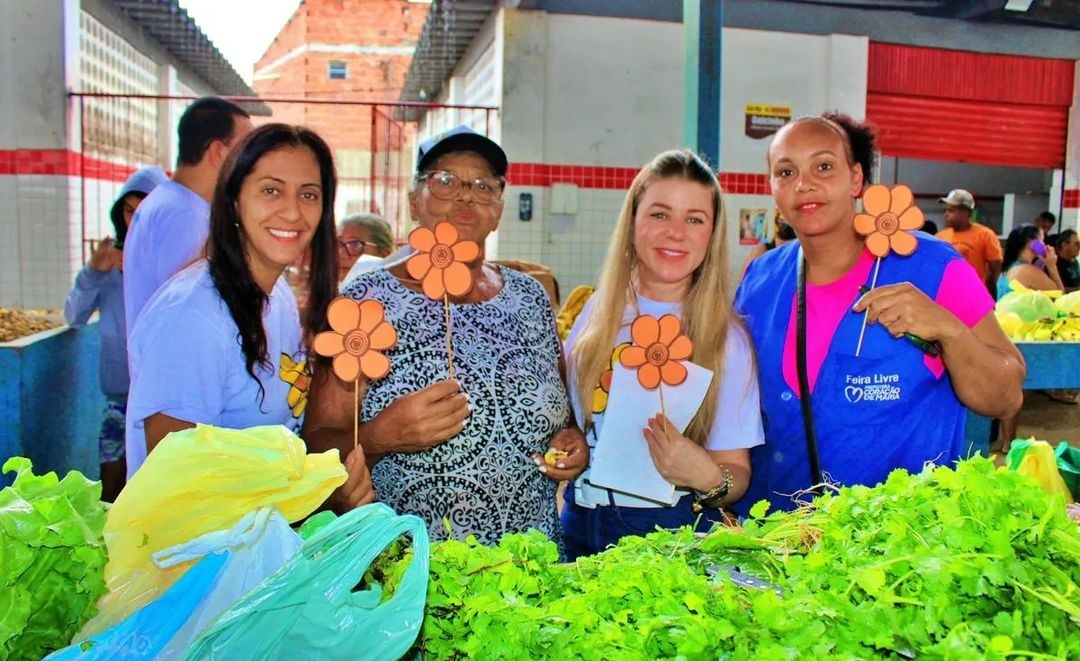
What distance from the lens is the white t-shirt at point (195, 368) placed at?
5.32 ft

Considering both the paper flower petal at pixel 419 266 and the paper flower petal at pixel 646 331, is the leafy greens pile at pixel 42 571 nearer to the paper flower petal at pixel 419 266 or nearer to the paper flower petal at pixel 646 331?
the paper flower petal at pixel 419 266

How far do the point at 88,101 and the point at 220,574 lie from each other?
867cm

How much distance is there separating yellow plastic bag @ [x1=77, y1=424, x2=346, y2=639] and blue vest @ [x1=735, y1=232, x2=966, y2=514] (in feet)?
4.26

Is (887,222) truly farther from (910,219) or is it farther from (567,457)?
(567,457)

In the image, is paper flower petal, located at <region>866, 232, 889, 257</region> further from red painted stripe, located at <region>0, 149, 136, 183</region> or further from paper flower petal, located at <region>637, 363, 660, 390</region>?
red painted stripe, located at <region>0, 149, 136, 183</region>

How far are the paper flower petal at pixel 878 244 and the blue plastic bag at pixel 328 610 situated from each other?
1.37m

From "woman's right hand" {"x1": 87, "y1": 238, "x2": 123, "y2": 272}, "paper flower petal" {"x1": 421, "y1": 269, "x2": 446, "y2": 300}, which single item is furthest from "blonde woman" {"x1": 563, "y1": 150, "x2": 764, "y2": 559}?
"woman's right hand" {"x1": 87, "y1": 238, "x2": 123, "y2": 272}

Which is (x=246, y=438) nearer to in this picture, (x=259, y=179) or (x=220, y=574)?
(x=220, y=574)

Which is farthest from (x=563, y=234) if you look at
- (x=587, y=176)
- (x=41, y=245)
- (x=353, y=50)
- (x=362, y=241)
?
(x=353, y=50)

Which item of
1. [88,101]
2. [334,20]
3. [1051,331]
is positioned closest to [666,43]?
[1051,331]

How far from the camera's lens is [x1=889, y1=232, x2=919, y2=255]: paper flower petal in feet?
6.46

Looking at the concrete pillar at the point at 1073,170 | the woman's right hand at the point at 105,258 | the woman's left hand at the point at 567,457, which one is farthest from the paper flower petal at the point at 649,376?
the concrete pillar at the point at 1073,170

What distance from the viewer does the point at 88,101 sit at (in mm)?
8234

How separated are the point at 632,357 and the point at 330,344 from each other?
0.67m
